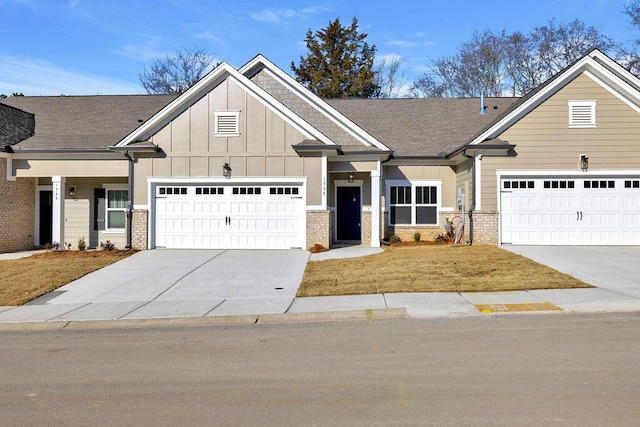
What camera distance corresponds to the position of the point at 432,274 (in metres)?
13.1

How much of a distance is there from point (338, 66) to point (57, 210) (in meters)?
29.8

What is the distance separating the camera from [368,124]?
23672 mm

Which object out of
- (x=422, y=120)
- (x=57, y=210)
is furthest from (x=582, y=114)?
(x=57, y=210)

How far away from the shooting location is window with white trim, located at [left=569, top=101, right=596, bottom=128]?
1825 cm

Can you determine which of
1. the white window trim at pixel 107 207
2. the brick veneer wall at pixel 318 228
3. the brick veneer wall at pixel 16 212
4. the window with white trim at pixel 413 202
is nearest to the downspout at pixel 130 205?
the white window trim at pixel 107 207

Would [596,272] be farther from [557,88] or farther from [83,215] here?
[83,215]

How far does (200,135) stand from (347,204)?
647 cm

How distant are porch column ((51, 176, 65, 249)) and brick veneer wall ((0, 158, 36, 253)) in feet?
4.68

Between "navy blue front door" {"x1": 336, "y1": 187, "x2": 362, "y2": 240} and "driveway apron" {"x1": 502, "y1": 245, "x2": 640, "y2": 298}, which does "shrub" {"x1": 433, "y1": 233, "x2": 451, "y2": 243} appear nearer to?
"driveway apron" {"x1": 502, "y1": 245, "x2": 640, "y2": 298}

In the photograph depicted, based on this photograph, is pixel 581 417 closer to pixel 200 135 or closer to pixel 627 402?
pixel 627 402

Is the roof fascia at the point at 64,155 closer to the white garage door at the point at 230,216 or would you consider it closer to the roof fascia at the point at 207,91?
the roof fascia at the point at 207,91

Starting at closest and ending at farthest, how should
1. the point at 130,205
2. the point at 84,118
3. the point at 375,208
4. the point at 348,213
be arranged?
the point at 130,205
the point at 375,208
the point at 348,213
the point at 84,118

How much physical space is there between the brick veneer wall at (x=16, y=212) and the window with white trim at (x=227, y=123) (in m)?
8.02

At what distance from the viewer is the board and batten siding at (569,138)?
18.1 m
